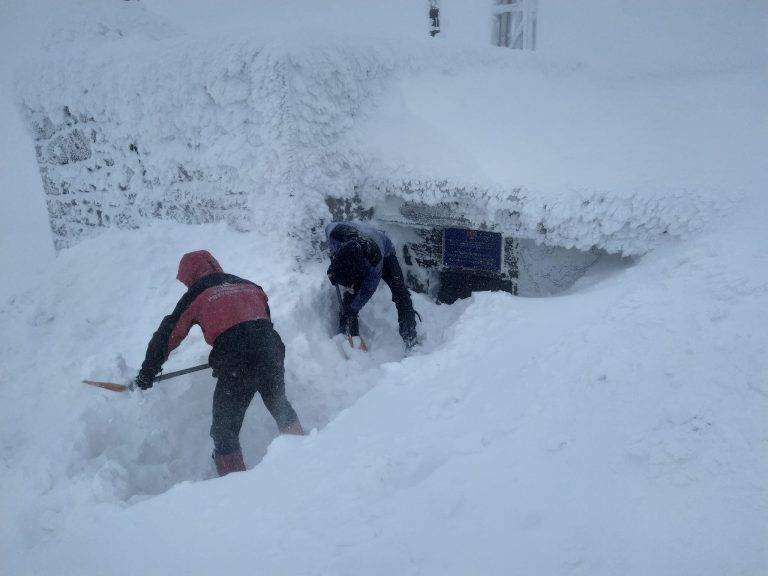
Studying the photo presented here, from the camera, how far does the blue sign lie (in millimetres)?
4078

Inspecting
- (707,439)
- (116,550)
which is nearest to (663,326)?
(707,439)

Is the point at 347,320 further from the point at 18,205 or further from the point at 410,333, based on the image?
the point at 18,205

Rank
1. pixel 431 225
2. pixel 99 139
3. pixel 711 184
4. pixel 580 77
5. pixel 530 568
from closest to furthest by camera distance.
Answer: pixel 530 568 < pixel 711 184 < pixel 431 225 < pixel 99 139 < pixel 580 77

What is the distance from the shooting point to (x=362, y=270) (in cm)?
359

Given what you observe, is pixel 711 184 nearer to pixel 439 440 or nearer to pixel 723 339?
pixel 723 339

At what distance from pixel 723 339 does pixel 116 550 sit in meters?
2.82

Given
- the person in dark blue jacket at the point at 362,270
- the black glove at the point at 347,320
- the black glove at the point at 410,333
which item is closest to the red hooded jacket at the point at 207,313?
the person in dark blue jacket at the point at 362,270

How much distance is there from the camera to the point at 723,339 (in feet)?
6.95

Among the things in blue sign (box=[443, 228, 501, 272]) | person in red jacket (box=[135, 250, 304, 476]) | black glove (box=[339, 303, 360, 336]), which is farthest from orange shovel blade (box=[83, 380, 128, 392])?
blue sign (box=[443, 228, 501, 272])

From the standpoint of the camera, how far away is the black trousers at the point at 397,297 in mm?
4004

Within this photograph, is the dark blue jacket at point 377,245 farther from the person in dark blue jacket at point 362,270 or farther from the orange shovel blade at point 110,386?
the orange shovel blade at point 110,386

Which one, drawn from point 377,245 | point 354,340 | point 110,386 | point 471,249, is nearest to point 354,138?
point 377,245

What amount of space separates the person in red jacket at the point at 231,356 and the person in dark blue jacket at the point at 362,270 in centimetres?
85

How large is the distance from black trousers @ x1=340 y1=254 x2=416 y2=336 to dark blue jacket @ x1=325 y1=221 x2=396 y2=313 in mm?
97
